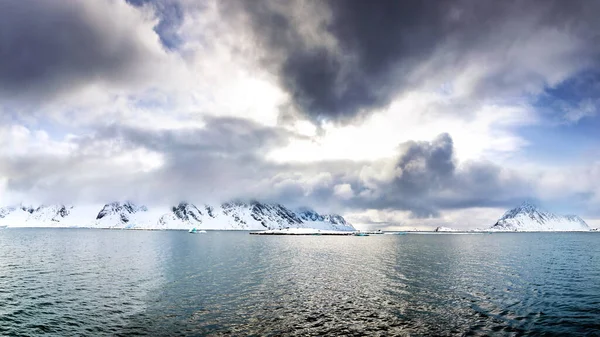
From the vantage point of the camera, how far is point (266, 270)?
8069 cm

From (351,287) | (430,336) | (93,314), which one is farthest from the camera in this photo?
(351,287)

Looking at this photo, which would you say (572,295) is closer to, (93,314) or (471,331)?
(471,331)

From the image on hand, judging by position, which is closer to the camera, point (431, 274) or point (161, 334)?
point (161, 334)

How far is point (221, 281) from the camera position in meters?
64.4

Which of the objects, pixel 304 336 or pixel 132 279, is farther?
pixel 132 279

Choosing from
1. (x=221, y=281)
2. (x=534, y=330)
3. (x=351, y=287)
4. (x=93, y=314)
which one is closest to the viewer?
(x=534, y=330)

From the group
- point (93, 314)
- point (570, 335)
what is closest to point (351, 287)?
point (570, 335)

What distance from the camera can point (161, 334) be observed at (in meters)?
34.2

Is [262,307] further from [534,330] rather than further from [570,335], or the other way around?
[570,335]

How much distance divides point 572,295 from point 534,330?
25.6 meters

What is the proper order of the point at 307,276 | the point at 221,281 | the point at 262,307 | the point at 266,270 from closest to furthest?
the point at 262,307 → the point at 221,281 → the point at 307,276 → the point at 266,270

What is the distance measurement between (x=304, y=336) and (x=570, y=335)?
92.6ft

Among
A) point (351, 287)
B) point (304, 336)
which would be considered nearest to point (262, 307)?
point (304, 336)

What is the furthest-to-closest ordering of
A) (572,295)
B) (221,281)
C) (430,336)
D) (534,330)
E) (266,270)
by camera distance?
1. (266,270)
2. (221,281)
3. (572,295)
4. (534,330)
5. (430,336)
